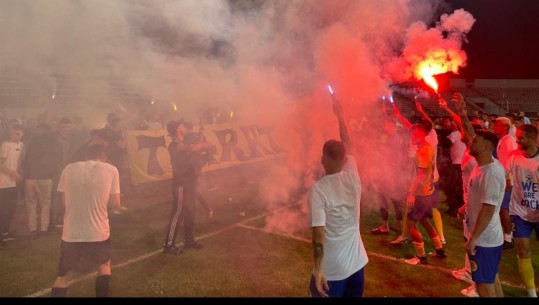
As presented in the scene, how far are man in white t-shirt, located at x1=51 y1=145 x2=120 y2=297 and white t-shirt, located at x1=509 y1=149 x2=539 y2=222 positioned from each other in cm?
518

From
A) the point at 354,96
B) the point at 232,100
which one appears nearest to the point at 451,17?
the point at 354,96

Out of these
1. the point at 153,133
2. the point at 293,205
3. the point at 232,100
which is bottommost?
the point at 293,205

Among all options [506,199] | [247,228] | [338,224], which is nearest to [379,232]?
[506,199]

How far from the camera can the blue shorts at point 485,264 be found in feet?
12.9

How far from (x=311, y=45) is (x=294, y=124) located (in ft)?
6.70

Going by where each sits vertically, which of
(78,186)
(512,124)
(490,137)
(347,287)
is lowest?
(347,287)

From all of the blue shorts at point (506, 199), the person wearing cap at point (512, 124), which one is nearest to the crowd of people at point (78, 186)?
the blue shorts at point (506, 199)

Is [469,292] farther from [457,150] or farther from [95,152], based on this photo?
[457,150]

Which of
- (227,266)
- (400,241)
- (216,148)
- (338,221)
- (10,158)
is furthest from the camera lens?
(216,148)

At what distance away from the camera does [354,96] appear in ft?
28.1

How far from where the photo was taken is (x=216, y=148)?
1178 centimetres

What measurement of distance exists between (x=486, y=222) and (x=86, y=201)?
420 cm

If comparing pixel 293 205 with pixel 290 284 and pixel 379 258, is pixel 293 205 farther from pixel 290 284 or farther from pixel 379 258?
pixel 290 284

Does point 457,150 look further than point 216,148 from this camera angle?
No
